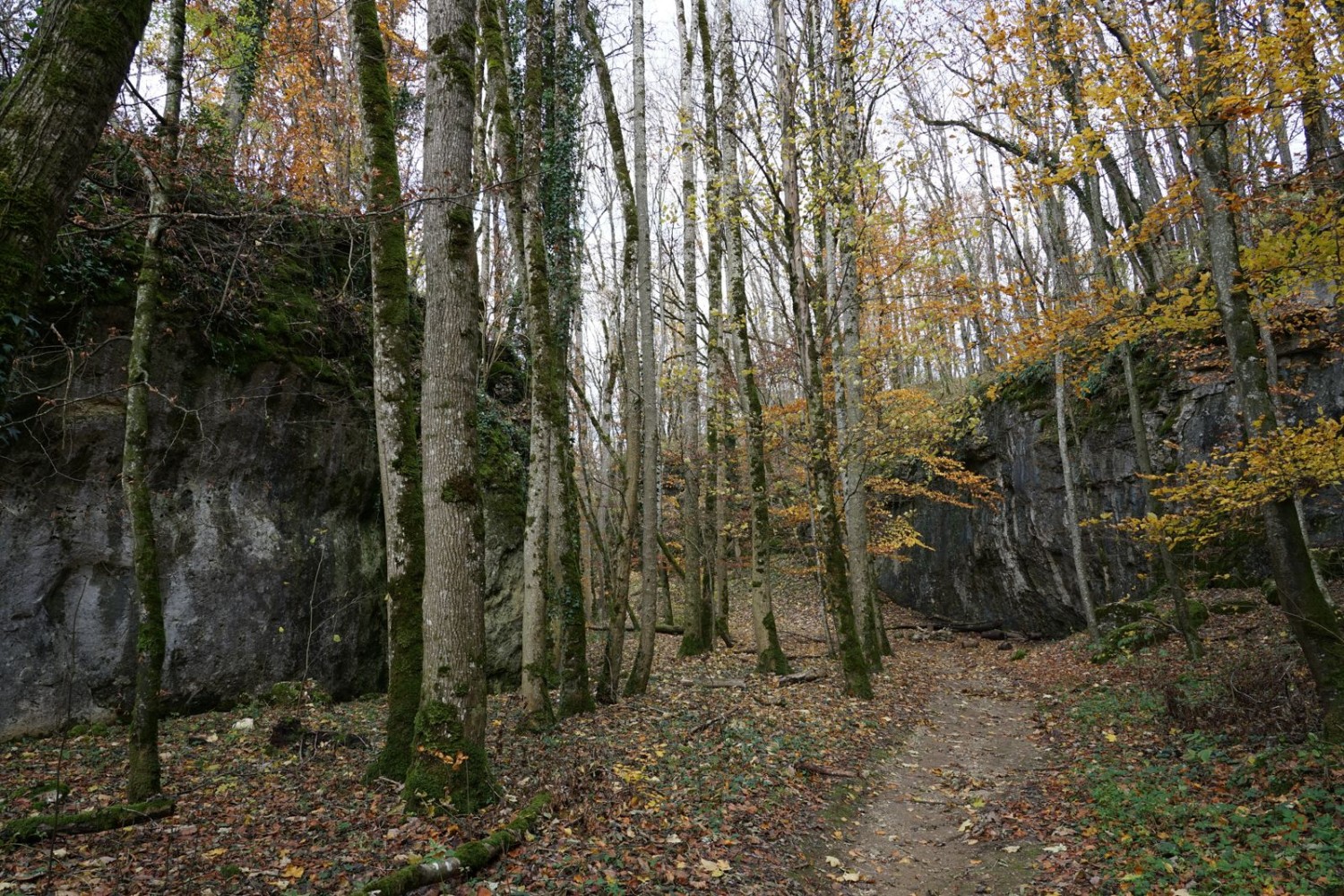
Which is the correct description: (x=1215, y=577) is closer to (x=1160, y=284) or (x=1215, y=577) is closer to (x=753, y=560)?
(x=1160, y=284)

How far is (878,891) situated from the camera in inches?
197

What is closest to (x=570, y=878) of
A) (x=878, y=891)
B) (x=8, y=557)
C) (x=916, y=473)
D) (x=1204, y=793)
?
(x=878, y=891)

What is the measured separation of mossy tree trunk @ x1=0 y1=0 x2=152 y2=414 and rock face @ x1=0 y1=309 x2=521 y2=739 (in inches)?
202

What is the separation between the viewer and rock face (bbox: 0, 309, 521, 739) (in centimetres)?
733

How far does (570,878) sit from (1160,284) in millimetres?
12057

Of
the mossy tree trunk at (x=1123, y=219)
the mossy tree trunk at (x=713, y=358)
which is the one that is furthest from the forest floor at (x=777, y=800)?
the mossy tree trunk at (x=713, y=358)

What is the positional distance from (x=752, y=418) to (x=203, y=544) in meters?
8.59

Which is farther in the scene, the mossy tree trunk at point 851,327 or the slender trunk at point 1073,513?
the slender trunk at point 1073,513

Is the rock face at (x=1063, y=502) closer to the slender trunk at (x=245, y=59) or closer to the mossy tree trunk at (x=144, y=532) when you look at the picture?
the mossy tree trunk at (x=144, y=532)

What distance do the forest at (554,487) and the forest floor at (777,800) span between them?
52 millimetres

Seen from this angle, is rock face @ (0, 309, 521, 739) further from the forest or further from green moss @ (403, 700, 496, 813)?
green moss @ (403, 700, 496, 813)

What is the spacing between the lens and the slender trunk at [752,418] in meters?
12.2

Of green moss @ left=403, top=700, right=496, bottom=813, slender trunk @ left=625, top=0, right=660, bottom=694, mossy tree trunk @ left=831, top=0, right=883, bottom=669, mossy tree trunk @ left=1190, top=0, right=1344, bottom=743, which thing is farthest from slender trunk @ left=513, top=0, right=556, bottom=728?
mossy tree trunk @ left=1190, top=0, right=1344, bottom=743

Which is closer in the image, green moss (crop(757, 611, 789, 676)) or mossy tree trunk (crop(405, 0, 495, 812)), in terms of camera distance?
mossy tree trunk (crop(405, 0, 495, 812))
